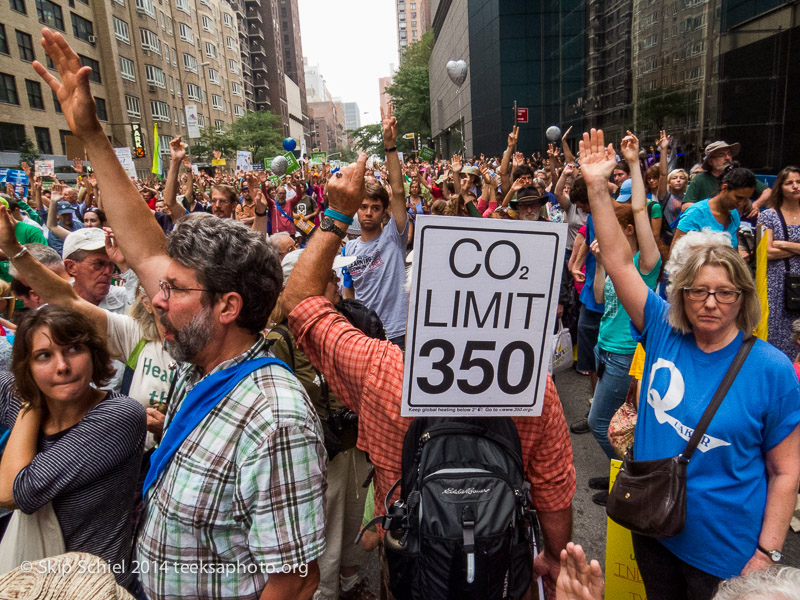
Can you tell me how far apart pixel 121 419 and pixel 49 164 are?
1298cm

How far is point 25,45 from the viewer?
32.6 metres

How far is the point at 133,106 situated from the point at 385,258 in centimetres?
4891

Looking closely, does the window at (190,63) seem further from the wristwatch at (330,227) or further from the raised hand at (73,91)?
the wristwatch at (330,227)

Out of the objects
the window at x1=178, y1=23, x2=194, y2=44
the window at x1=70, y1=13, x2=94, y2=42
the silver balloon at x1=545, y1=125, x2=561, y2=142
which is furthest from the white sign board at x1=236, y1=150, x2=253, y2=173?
the window at x1=178, y1=23, x2=194, y2=44

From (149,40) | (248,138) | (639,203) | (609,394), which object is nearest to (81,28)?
(149,40)

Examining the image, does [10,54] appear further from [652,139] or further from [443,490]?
[443,490]

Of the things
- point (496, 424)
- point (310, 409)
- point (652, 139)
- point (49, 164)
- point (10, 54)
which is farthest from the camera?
point (10, 54)

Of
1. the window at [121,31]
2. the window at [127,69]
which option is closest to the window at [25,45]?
the window at [127,69]

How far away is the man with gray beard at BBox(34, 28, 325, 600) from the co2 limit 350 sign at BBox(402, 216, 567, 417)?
1.28 ft

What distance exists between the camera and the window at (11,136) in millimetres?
30656

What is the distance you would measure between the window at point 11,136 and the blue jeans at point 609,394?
3765 centimetres

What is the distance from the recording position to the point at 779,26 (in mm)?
10703

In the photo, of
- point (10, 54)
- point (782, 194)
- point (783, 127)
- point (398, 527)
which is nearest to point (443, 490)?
point (398, 527)

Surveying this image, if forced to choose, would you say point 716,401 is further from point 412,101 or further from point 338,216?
point 412,101
